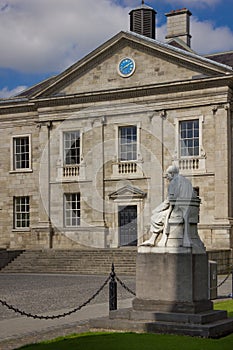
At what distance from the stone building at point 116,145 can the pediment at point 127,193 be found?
2.0 inches

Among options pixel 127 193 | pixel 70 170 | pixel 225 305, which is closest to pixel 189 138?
pixel 127 193

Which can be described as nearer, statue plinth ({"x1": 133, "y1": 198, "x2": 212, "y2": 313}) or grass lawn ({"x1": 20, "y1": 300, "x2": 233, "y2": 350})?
grass lawn ({"x1": 20, "y1": 300, "x2": 233, "y2": 350})

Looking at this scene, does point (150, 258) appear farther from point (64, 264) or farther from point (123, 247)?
point (123, 247)

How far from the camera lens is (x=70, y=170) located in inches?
1448

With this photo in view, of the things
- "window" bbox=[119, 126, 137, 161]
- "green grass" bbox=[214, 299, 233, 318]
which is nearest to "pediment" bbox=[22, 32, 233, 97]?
"window" bbox=[119, 126, 137, 161]

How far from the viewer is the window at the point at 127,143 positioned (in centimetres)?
3531

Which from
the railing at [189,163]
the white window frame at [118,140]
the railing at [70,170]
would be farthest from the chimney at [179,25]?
the railing at [70,170]

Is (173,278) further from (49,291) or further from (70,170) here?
(70,170)

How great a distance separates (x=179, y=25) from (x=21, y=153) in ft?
38.3

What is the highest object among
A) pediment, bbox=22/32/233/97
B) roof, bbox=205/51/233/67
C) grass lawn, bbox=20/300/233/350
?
roof, bbox=205/51/233/67

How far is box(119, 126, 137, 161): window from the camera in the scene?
35312 millimetres

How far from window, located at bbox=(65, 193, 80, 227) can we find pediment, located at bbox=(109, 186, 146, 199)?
2.11m

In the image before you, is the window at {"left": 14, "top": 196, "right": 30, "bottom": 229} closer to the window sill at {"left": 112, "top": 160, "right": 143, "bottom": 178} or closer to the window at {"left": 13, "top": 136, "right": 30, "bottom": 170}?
the window at {"left": 13, "top": 136, "right": 30, "bottom": 170}

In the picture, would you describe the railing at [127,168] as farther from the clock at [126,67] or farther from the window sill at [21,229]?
the window sill at [21,229]
